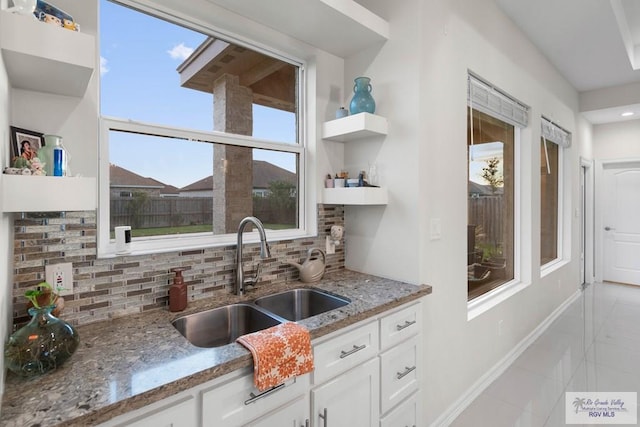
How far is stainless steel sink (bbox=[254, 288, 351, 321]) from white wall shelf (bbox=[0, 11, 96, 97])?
1.28 m

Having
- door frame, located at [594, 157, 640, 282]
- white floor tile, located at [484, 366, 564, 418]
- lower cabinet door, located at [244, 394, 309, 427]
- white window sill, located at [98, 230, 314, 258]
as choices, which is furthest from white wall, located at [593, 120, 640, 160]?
lower cabinet door, located at [244, 394, 309, 427]

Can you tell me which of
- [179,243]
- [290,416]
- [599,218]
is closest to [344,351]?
[290,416]

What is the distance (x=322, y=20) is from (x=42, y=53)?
53.2 inches

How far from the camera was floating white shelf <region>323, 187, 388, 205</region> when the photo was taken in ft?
6.28

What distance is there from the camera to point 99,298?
1349mm

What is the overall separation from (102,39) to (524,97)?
10.9ft

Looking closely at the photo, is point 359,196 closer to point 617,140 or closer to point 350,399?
point 350,399

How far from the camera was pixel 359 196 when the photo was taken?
6.32 feet

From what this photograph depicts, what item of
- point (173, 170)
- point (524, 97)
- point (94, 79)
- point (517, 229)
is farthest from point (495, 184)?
point (94, 79)

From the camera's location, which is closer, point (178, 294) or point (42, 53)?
point (42, 53)

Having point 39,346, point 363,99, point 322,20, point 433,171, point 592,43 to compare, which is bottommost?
point 39,346

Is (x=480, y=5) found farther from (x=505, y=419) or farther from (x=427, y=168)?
(x=505, y=419)

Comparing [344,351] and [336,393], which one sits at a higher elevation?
[344,351]

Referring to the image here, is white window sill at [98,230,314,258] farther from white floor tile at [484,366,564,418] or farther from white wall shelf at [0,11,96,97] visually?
white floor tile at [484,366,564,418]
